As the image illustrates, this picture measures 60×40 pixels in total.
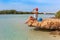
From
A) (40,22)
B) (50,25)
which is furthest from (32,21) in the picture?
(50,25)

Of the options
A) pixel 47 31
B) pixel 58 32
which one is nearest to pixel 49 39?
pixel 58 32

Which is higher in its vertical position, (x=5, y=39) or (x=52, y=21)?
(x=52, y=21)

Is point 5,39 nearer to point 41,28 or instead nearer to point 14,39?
point 14,39

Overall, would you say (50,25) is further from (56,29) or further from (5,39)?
(5,39)

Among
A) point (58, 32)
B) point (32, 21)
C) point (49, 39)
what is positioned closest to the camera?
point (49, 39)

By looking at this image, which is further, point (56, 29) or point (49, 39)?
point (56, 29)

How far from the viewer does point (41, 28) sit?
642 inches

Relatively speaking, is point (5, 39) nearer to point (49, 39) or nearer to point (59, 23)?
point (49, 39)

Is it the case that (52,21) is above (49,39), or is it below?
above

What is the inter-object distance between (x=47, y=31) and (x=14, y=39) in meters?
4.12

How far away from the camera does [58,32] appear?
1481 cm

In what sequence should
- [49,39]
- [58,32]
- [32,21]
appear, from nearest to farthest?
[49,39], [58,32], [32,21]

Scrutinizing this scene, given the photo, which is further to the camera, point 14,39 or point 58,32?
point 58,32

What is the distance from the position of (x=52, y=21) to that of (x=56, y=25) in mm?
490
